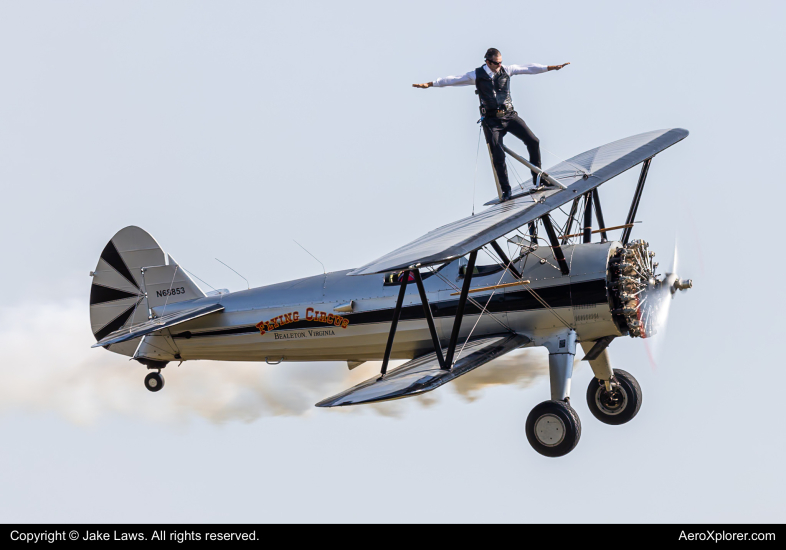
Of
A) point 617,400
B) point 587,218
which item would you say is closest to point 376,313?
point 587,218

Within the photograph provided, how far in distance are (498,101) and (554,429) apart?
4.23 m

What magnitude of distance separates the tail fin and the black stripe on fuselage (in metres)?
3.19

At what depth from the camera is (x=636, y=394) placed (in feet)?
52.0

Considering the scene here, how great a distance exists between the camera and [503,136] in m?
14.6

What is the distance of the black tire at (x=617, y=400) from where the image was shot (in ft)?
52.0

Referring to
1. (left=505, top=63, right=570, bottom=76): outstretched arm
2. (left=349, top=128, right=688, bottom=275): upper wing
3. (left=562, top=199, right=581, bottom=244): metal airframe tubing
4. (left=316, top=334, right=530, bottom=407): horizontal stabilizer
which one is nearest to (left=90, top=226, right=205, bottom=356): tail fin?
(left=316, top=334, right=530, bottom=407): horizontal stabilizer

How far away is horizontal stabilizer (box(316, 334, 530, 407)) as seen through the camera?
12719 mm

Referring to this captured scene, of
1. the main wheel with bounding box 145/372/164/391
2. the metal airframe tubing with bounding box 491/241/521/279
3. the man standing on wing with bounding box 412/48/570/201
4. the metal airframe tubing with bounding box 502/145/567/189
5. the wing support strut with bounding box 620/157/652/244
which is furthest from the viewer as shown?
the main wheel with bounding box 145/372/164/391

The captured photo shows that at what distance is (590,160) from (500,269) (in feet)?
8.35

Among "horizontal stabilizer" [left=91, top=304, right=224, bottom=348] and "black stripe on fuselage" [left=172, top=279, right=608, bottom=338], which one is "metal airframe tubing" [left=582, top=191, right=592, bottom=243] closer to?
"black stripe on fuselage" [left=172, top=279, right=608, bottom=338]

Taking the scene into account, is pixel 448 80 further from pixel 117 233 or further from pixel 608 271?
pixel 117 233

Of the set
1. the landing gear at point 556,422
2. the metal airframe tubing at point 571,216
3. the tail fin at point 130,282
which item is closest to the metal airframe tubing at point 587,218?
the metal airframe tubing at point 571,216

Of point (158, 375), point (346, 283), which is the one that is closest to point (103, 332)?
point (158, 375)

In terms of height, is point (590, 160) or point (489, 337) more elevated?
point (590, 160)
